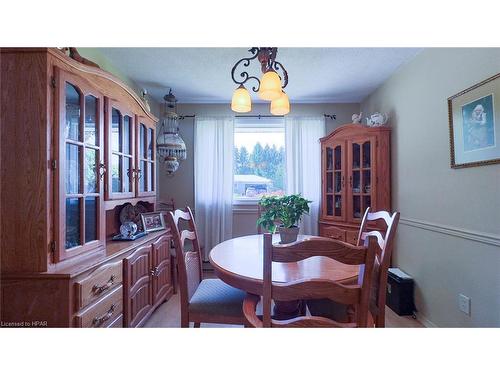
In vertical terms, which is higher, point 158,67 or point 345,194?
point 158,67

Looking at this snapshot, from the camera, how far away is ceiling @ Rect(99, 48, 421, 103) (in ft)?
6.80

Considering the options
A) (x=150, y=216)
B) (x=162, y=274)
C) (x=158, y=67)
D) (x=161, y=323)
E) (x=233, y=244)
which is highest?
(x=158, y=67)

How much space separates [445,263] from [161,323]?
2.34 metres

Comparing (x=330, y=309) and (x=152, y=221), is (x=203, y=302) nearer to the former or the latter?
(x=330, y=309)

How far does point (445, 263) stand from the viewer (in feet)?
5.84

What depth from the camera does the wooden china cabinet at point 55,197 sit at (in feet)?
3.62

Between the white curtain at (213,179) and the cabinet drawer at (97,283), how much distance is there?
1682 mm

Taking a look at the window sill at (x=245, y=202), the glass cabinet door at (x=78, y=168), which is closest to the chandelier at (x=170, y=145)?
the window sill at (x=245, y=202)

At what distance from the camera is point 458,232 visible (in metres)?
1.64

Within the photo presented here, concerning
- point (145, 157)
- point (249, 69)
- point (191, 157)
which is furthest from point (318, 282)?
point (191, 157)

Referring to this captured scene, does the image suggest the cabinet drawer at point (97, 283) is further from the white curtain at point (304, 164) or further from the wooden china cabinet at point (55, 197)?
A: the white curtain at point (304, 164)

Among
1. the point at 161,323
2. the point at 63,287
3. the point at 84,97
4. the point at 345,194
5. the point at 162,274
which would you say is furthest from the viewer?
the point at 345,194
